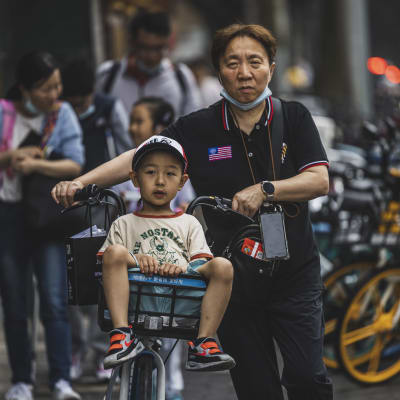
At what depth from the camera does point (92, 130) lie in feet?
21.1

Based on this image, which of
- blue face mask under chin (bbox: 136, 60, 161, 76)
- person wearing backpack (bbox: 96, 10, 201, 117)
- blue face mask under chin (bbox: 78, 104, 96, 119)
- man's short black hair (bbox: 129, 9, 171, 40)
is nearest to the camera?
blue face mask under chin (bbox: 78, 104, 96, 119)

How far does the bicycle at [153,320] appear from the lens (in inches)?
128

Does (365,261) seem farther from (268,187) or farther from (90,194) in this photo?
(90,194)

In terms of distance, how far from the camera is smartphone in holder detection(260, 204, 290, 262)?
140 inches

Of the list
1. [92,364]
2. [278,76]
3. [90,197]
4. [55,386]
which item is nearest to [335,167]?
[92,364]

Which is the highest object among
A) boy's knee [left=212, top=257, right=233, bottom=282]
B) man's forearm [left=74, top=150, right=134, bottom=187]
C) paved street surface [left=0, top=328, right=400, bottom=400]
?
man's forearm [left=74, top=150, right=134, bottom=187]

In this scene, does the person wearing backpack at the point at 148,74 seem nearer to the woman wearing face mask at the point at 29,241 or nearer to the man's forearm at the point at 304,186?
the woman wearing face mask at the point at 29,241

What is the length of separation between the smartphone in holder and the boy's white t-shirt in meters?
0.25

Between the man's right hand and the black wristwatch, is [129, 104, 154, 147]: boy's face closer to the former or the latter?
the man's right hand

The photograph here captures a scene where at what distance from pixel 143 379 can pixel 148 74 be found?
3798 mm

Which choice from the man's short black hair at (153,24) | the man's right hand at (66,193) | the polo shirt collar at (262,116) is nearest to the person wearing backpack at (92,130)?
the man's short black hair at (153,24)

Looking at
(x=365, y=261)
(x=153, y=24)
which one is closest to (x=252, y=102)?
(x=153, y=24)

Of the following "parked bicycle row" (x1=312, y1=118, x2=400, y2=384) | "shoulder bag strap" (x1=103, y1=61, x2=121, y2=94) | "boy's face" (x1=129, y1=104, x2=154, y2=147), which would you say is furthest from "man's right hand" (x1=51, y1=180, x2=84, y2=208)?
"shoulder bag strap" (x1=103, y1=61, x2=121, y2=94)

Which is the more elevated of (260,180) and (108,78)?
(108,78)
